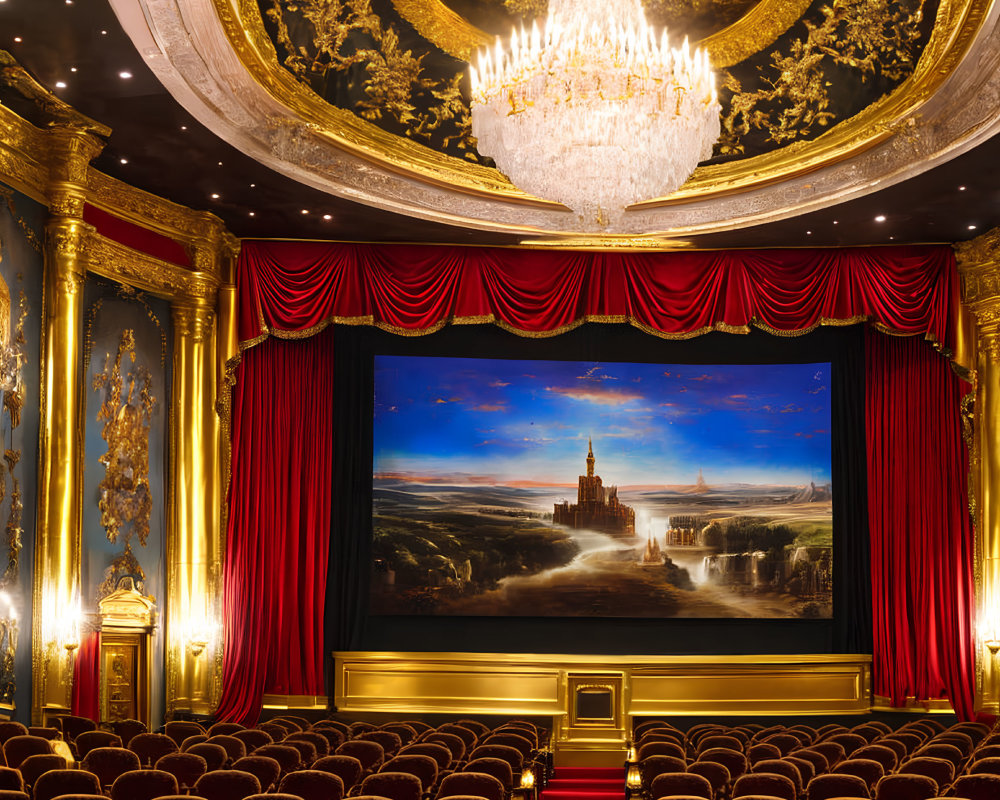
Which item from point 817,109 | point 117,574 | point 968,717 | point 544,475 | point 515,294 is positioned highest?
point 817,109

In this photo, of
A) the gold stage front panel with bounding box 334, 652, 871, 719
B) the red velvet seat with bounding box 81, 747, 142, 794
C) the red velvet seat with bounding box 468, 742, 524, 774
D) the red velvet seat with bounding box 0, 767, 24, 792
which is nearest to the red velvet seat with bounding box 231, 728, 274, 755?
the red velvet seat with bounding box 468, 742, 524, 774

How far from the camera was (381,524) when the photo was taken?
14.4 meters

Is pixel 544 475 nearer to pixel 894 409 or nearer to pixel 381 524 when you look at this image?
pixel 381 524

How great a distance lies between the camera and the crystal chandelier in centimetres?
764

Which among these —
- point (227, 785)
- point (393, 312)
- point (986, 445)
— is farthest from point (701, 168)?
point (227, 785)

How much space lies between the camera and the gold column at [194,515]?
12.6 m

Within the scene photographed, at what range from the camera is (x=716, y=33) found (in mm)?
10352

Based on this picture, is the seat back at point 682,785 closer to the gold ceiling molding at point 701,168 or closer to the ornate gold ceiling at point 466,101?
the ornate gold ceiling at point 466,101

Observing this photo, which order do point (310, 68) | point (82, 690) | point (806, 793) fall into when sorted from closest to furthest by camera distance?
point (806, 793)
point (310, 68)
point (82, 690)

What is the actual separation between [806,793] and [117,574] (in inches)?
306

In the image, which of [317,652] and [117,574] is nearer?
[117,574]

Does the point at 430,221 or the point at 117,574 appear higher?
the point at 430,221

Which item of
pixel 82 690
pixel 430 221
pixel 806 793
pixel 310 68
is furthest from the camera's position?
pixel 430 221

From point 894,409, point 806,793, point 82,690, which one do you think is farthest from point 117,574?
point 894,409
